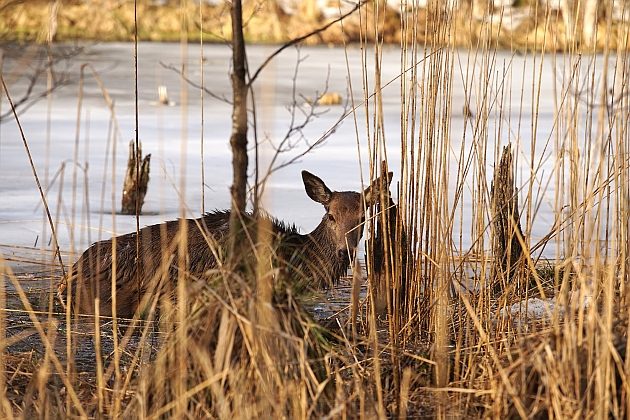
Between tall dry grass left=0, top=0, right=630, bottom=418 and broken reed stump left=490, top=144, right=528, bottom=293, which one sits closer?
tall dry grass left=0, top=0, right=630, bottom=418

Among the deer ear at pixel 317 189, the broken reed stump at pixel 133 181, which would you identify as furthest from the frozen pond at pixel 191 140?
the deer ear at pixel 317 189

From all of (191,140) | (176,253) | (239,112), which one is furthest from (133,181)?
(239,112)

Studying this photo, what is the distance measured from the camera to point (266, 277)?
271 centimetres

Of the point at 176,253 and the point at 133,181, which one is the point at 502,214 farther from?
the point at 133,181

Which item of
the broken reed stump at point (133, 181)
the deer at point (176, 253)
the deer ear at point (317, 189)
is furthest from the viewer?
the broken reed stump at point (133, 181)

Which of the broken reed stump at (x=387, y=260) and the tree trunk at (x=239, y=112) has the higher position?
the tree trunk at (x=239, y=112)

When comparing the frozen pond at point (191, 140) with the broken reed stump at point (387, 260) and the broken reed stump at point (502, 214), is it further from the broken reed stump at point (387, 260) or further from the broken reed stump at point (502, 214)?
the broken reed stump at point (387, 260)

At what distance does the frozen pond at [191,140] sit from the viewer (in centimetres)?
517

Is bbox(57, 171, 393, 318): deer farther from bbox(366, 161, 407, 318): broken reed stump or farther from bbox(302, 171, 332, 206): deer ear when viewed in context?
bbox(366, 161, 407, 318): broken reed stump

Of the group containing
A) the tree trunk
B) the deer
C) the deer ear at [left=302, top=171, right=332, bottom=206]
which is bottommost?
the deer

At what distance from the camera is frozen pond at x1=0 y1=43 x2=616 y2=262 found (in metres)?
5.17

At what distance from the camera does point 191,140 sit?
29.2 feet

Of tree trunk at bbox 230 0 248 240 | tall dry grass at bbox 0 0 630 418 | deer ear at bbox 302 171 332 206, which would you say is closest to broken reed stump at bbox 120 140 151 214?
deer ear at bbox 302 171 332 206

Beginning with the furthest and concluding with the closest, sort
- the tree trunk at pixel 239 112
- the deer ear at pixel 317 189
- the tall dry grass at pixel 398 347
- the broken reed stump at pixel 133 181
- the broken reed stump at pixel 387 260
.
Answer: the broken reed stump at pixel 133 181 → the deer ear at pixel 317 189 → the broken reed stump at pixel 387 260 → the tree trunk at pixel 239 112 → the tall dry grass at pixel 398 347
